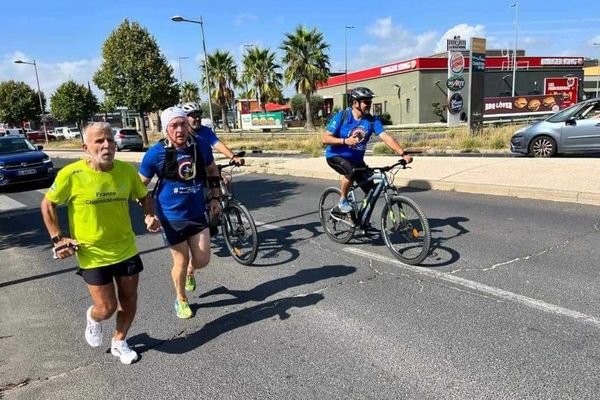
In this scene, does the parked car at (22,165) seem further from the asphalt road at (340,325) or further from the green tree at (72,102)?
the green tree at (72,102)

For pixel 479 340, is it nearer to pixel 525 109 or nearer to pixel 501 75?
pixel 525 109

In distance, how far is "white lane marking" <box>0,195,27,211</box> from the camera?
11.0m

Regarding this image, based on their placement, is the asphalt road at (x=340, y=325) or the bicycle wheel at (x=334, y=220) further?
the bicycle wheel at (x=334, y=220)

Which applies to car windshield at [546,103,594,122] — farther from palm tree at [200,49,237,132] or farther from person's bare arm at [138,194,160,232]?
palm tree at [200,49,237,132]

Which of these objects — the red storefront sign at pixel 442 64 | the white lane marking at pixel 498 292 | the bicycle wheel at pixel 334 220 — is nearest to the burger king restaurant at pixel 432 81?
the red storefront sign at pixel 442 64

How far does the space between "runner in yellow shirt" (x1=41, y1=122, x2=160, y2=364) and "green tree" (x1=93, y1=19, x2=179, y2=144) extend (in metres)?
30.7

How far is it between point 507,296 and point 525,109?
33.9m

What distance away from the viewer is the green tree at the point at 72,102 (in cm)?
4581

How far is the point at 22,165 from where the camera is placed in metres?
13.7

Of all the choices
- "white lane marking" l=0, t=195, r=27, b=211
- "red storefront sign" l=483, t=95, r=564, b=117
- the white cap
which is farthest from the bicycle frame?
"red storefront sign" l=483, t=95, r=564, b=117

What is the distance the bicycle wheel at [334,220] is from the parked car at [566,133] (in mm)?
8760

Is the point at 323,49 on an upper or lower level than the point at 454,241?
upper

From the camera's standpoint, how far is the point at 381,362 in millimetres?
3303

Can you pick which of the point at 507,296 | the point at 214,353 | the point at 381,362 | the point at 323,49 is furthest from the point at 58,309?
the point at 323,49
